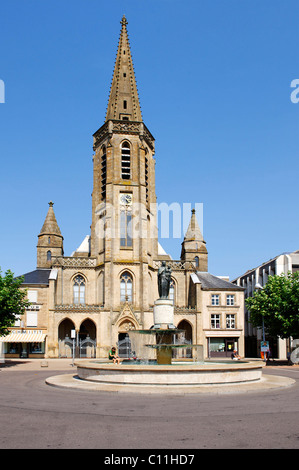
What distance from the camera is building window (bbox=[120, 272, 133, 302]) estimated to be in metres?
56.2

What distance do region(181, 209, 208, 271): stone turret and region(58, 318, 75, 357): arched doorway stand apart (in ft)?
82.8

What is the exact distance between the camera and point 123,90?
64.4 meters

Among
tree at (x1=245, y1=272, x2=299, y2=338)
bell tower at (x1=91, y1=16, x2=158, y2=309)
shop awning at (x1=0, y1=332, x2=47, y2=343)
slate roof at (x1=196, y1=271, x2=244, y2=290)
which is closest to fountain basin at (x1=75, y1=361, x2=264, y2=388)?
tree at (x1=245, y1=272, x2=299, y2=338)

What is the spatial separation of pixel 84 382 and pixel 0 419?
897 cm

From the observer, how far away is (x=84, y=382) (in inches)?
826

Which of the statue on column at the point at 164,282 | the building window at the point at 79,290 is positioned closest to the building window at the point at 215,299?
the building window at the point at 79,290

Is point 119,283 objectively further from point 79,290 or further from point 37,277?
point 37,277

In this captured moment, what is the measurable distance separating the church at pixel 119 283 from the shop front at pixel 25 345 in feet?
0.38

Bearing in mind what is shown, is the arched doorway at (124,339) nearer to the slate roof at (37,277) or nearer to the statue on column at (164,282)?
the slate roof at (37,277)

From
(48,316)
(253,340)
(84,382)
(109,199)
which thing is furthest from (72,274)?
(84,382)

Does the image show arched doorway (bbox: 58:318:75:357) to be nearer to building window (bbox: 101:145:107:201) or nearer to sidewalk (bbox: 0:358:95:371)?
sidewalk (bbox: 0:358:95:371)

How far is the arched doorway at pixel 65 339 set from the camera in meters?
55.1

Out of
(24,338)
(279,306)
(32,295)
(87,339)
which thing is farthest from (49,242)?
(279,306)
